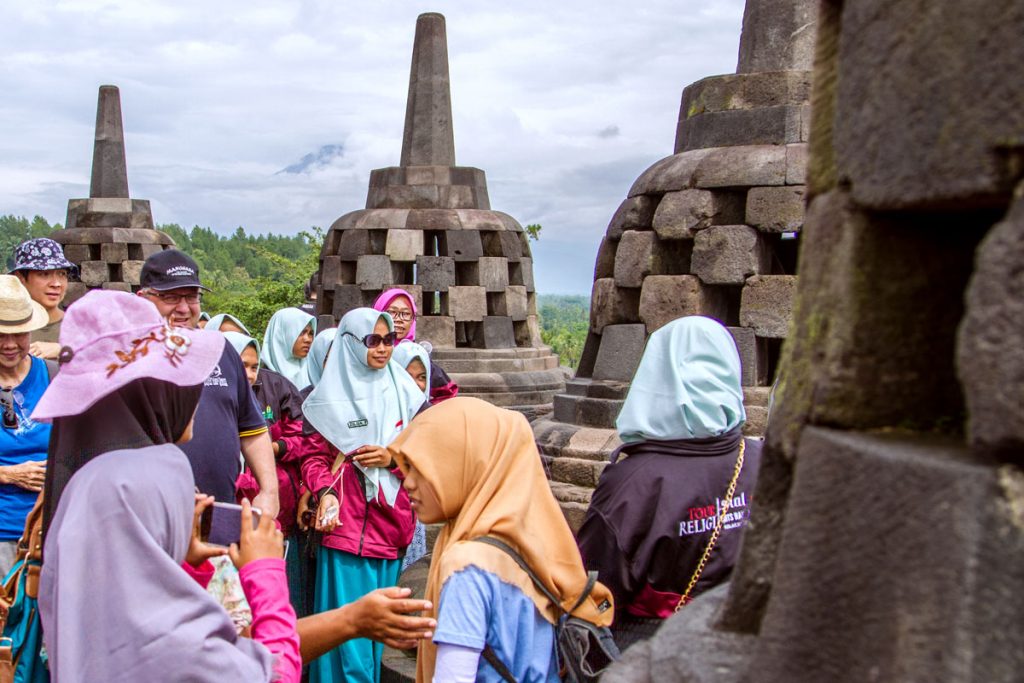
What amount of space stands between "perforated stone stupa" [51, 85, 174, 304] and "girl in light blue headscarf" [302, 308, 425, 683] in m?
12.5

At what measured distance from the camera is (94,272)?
663 inches

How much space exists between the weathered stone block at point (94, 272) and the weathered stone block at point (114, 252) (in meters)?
0.12

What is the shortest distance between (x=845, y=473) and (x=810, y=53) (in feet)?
20.6

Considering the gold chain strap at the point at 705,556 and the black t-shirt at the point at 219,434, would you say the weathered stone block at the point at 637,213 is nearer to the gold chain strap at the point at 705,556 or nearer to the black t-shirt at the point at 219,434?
the black t-shirt at the point at 219,434

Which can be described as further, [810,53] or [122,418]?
[810,53]

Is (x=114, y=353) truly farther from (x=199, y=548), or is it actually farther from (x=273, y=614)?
(x=273, y=614)

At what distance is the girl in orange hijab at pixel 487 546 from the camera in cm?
268

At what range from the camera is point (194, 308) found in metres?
4.91

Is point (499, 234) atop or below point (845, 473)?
atop

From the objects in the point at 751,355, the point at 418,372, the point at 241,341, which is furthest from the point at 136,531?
the point at 751,355

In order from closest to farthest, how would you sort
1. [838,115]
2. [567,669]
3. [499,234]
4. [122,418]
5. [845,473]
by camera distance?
[845,473] → [838,115] → [122,418] → [567,669] → [499,234]

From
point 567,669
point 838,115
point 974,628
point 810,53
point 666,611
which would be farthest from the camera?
point 810,53

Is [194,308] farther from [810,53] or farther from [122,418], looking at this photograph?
[810,53]

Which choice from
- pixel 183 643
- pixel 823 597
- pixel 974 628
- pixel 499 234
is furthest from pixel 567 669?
pixel 499 234
